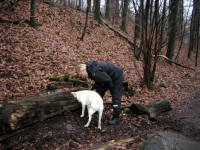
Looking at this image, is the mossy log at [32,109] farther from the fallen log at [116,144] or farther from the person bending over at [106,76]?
the fallen log at [116,144]

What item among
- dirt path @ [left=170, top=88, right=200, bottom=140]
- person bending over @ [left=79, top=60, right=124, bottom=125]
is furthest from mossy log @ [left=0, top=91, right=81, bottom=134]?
dirt path @ [left=170, top=88, right=200, bottom=140]

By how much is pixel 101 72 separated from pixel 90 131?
1.48 m

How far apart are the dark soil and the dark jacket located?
120cm

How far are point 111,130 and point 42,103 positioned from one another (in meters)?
1.84

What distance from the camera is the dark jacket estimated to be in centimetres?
658

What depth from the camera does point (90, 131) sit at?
6793mm

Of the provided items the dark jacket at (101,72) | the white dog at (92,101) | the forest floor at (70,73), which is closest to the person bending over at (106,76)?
the dark jacket at (101,72)

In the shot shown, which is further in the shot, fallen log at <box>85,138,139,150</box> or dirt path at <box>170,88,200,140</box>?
dirt path at <box>170,88,200,140</box>

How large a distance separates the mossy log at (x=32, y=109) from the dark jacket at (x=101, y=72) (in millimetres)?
1126

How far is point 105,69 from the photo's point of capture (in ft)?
22.4

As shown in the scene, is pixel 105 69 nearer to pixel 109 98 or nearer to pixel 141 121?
pixel 141 121

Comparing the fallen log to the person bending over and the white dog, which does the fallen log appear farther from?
the person bending over

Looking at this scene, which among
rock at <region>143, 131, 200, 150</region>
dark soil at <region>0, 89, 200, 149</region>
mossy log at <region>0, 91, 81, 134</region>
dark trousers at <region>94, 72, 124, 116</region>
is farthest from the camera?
dark trousers at <region>94, 72, 124, 116</region>

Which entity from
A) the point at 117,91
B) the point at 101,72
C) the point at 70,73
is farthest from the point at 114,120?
the point at 70,73
